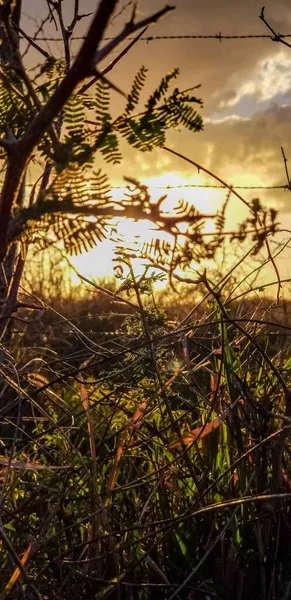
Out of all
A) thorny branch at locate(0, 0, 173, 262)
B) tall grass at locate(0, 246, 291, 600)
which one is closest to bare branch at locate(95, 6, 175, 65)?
thorny branch at locate(0, 0, 173, 262)

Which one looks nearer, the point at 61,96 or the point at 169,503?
the point at 61,96

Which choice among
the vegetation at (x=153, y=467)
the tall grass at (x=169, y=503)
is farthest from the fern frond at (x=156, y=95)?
the tall grass at (x=169, y=503)

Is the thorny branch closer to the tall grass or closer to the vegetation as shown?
the vegetation

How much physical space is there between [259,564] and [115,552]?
0.87 feet

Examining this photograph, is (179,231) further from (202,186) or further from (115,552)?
(115,552)

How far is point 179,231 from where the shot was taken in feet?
1.90

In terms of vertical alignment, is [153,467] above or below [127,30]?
below

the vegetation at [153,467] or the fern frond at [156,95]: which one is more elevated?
the fern frond at [156,95]

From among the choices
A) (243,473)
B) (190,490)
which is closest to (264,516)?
(243,473)

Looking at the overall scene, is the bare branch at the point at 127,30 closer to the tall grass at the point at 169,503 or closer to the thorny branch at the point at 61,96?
the thorny branch at the point at 61,96

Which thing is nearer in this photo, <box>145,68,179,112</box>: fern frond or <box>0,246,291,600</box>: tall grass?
<box>145,68,179,112</box>: fern frond

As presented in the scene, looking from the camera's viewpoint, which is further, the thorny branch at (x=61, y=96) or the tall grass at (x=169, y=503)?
the tall grass at (x=169, y=503)

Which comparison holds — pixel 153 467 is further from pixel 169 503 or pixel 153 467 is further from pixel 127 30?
pixel 127 30

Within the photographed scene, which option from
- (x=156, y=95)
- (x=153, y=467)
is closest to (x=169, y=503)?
(x=153, y=467)
